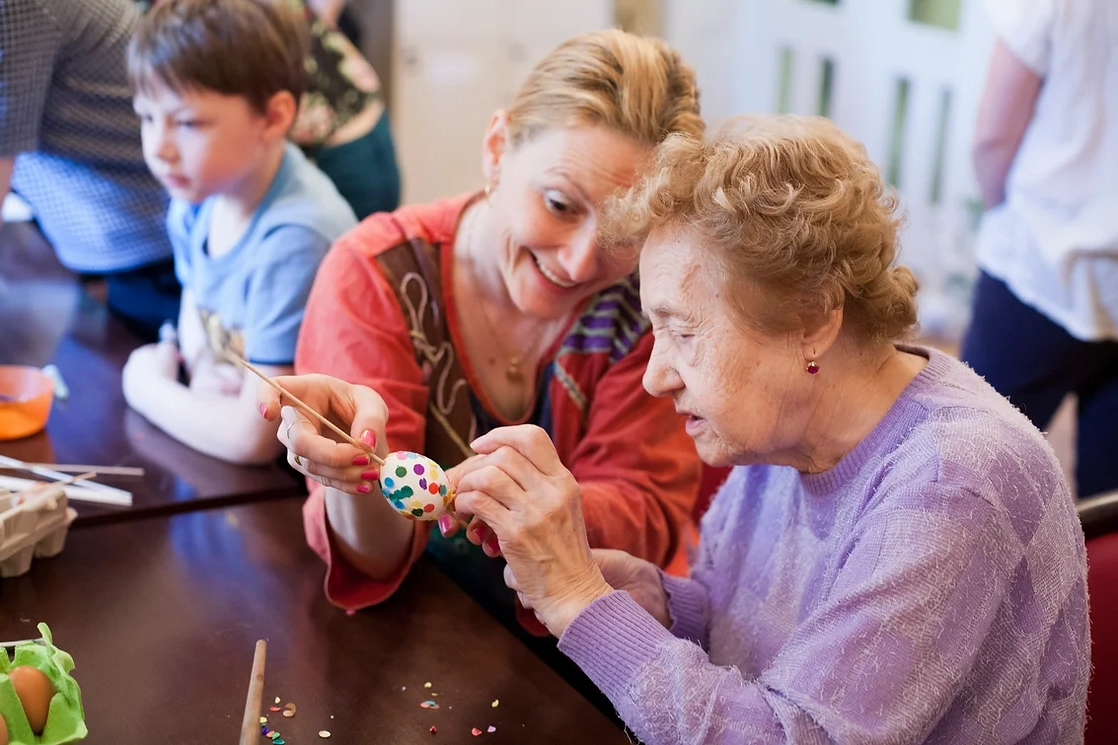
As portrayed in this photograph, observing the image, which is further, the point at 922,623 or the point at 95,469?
the point at 95,469

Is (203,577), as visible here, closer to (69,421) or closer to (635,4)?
(69,421)

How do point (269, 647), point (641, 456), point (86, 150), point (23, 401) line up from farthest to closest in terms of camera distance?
point (86, 150), point (23, 401), point (641, 456), point (269, 647)

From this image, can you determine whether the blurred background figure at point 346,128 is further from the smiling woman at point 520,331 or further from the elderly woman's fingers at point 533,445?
the elderly woman's fingers at point 533,445

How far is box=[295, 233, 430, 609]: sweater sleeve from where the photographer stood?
1500mm

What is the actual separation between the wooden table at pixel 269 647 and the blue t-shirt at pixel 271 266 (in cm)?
41

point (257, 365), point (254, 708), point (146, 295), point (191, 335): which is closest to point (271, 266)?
point (257, 365)

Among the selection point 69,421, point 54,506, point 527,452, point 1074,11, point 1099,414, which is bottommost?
point 1099,414

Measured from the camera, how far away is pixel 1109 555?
1.40m

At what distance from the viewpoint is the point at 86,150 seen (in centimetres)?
238

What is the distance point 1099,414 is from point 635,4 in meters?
3.26

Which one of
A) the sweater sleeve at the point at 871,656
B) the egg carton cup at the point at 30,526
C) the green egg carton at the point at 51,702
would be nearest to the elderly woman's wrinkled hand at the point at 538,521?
the sweater sleeve at the point at 871,656

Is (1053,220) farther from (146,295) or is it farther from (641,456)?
(146,295)

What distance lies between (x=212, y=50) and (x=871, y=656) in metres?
1.50

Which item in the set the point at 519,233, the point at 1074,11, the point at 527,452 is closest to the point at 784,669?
the point at 527,452
